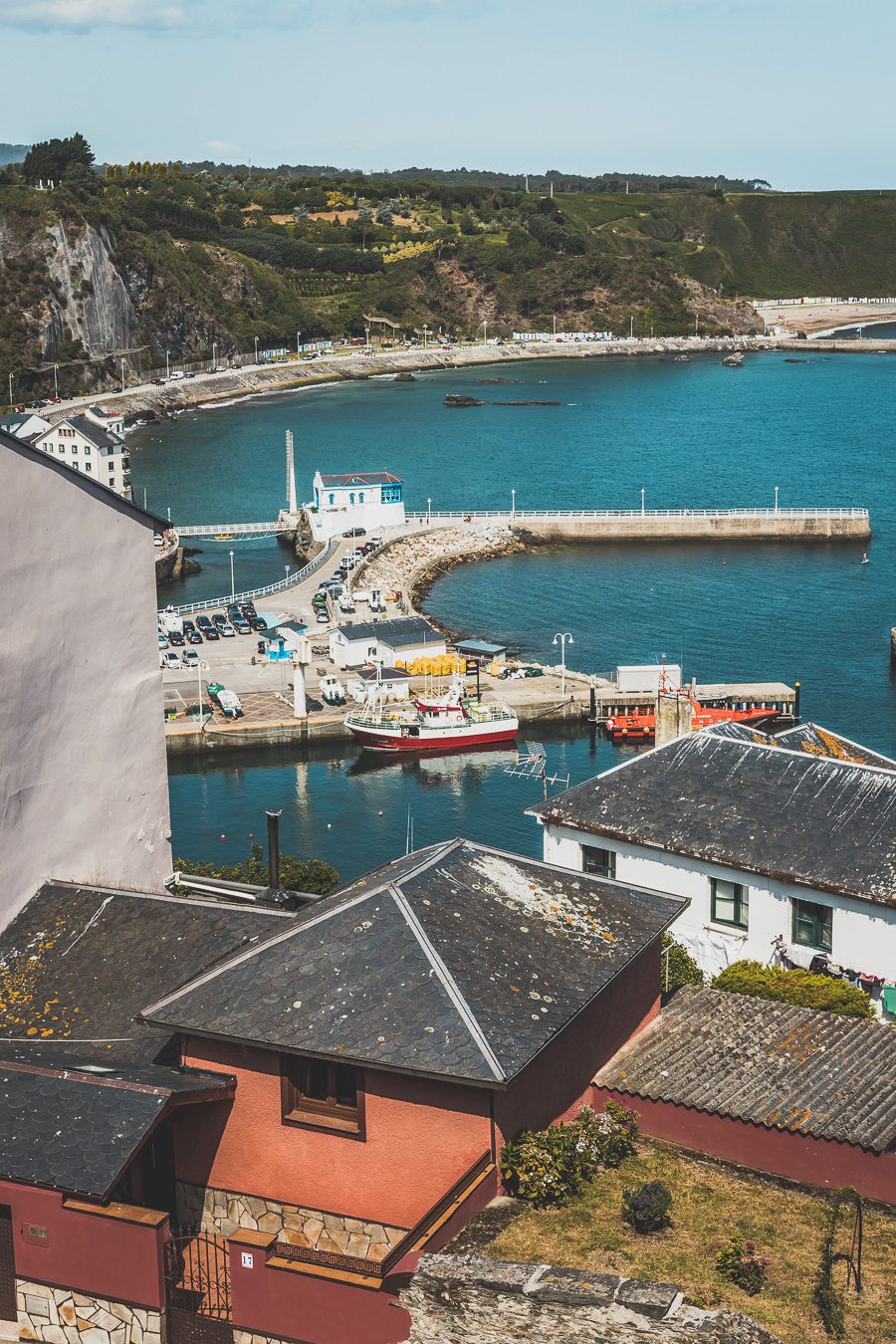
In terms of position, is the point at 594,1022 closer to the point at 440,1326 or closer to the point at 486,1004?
the point at 486,1004

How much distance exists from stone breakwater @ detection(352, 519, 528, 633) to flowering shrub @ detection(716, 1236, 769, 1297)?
66826 millimetres

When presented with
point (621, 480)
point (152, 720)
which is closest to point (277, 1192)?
point (152, 720)

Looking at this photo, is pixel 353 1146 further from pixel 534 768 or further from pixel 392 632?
pixel 392 632

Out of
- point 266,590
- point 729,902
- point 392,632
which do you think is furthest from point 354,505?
point 729,902

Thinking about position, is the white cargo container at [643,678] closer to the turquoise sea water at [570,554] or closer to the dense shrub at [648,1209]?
the turquoise sea water at [570,554]

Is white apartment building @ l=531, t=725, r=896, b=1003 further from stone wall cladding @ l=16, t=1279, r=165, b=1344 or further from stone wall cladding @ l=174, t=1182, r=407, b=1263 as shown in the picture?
stone wall cladding @ l=16, t=1279, r=165, b=1344

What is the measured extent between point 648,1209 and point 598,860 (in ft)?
47.6

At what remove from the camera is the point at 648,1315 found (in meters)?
9.72

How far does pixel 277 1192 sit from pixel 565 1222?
2.41m

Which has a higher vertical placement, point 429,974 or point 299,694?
point 429,974

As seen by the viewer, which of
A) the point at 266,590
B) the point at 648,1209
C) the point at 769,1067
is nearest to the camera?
the point at 648,1209

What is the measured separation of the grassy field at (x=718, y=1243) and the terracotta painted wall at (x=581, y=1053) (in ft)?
2.46

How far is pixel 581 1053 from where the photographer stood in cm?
1451

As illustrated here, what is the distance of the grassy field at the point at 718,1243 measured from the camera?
11.4 meters
